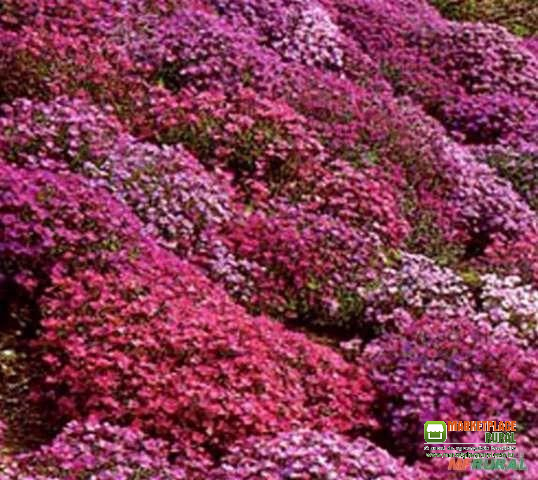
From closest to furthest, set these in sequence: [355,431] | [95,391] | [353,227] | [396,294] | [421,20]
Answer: [95,391] → [355,431] → [396,294] → [353,227] → [421,20]

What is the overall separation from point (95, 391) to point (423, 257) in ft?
12.7

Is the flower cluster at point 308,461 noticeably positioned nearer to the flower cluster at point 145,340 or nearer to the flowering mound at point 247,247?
the flowering mound at point 247,247

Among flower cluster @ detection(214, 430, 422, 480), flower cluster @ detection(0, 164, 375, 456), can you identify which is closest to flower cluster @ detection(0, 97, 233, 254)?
flower cluster @ detection(0, 164, 375, 456)

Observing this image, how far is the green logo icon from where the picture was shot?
30.7 ft

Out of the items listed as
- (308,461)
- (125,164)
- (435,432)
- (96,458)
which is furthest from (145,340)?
(125,164)

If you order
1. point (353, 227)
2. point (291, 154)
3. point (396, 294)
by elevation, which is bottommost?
point (396, 294)

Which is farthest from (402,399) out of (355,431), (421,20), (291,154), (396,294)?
(421,20)

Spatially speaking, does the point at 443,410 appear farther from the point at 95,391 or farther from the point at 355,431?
the point at 95,391

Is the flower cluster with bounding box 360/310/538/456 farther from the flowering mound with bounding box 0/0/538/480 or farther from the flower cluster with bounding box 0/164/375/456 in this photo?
the flower cluster with bounding box 0/164/375/456

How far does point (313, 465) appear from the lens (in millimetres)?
8344

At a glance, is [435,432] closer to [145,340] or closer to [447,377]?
[447,377]

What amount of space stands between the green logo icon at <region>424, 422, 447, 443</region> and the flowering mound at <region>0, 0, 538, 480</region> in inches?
4.7

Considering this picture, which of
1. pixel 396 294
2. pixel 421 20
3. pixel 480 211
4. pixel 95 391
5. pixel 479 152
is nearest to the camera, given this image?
pixel 95 391

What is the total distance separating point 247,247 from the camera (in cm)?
1123
